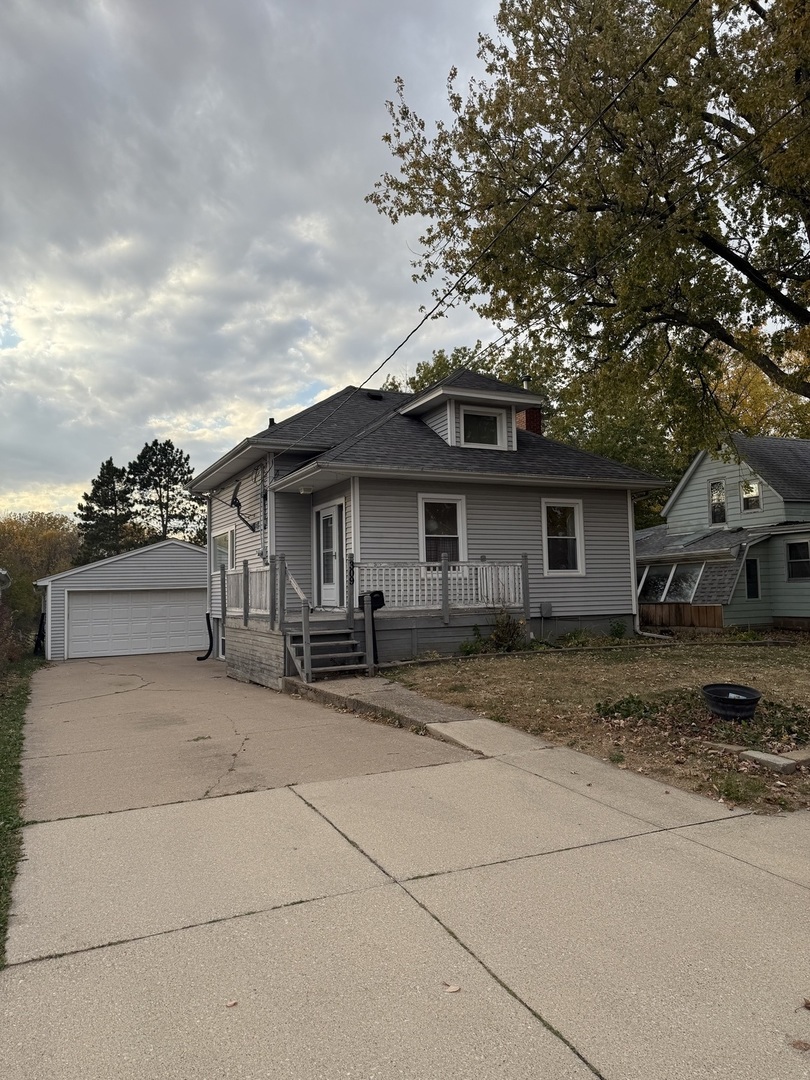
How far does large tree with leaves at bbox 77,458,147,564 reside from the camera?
45.8m

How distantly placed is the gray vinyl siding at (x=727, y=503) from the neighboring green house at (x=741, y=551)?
0.03 meters

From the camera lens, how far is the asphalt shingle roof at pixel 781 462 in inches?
805

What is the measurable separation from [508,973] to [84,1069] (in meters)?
1.53

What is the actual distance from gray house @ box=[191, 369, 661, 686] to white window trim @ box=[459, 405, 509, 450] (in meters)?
0.03

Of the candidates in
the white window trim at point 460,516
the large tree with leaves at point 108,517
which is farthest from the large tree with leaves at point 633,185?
the large tree with leaves at point 108,517

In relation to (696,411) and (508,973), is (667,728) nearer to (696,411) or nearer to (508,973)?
(508,973)

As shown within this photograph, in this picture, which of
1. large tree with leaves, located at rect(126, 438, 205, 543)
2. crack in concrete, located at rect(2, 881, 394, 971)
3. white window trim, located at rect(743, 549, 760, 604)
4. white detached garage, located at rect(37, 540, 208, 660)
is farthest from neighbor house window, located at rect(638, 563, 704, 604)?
large tree with leaves, located at rect(126, 438, 205, 543)

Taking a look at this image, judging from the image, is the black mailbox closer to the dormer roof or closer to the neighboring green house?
the dormer roof

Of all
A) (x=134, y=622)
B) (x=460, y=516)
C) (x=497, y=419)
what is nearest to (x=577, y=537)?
(x=460, y=516)

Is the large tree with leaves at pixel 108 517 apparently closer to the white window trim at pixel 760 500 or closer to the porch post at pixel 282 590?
the porch post at pixel 282 590

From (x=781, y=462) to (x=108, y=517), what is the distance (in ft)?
133

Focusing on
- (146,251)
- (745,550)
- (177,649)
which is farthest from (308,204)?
(177,649)

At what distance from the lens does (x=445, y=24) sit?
9055 mm

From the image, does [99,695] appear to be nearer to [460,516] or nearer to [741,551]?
[460,516]
